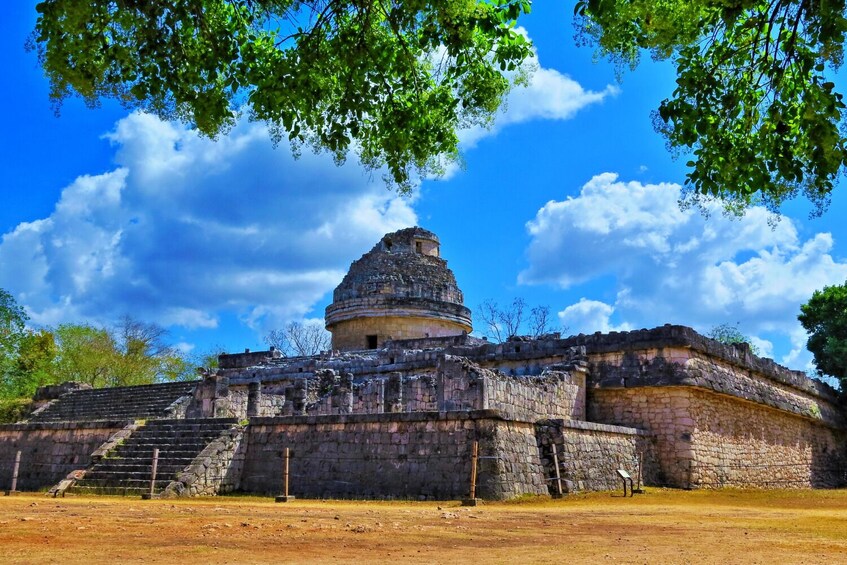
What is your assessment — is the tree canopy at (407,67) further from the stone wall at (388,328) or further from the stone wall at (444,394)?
the stone wall at (388,328)

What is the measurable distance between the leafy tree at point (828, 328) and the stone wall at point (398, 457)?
22.2m

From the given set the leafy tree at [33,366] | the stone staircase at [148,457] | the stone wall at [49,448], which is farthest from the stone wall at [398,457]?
the leafy tree at [33,366]

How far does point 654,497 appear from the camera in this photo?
17.5 meters

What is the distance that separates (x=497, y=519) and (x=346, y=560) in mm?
4829

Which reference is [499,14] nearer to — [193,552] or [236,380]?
[193,552]

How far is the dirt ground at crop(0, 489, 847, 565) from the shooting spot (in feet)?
25.5

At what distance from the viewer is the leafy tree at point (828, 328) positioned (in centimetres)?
3406

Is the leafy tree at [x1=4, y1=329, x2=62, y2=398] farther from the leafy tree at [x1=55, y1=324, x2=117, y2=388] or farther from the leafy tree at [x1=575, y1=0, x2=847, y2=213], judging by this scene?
the leafy tree at [x1=575, y1=0, x2=847, y2=213]

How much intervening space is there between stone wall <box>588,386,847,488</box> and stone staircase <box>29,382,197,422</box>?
1316 cm

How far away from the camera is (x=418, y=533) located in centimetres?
973

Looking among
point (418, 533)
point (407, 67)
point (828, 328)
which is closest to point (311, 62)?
point (407, 67)

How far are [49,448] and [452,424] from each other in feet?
39.1

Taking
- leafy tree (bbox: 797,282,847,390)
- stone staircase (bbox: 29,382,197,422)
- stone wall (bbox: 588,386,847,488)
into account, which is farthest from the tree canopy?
leafy tree (bbox: 797,282,847,390)

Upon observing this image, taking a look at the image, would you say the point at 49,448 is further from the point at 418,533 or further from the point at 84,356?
the point at 84,356
